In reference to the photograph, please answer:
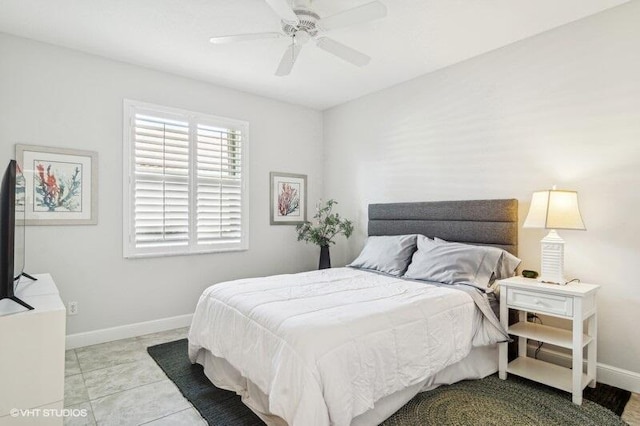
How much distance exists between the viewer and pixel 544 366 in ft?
8.73

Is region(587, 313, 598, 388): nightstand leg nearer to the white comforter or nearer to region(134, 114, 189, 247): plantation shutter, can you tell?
the white comforter

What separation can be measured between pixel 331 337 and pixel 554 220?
1806 mm

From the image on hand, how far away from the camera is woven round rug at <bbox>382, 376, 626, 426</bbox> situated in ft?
6.79

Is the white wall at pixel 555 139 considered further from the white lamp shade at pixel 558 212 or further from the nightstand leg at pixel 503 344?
the nightstand leg at pixel 503 344

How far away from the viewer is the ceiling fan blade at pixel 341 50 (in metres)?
2.51

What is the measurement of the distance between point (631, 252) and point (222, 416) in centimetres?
298

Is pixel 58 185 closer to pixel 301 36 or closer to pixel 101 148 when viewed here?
pixel 101 148

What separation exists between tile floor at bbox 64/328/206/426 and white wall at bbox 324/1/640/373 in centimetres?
291

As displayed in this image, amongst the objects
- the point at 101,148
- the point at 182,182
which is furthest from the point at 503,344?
the point at 101,148

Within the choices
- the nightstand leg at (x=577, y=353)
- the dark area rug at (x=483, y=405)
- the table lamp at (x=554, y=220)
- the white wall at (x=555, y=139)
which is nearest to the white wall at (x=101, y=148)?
the dark area rug at (x=483, y=405)

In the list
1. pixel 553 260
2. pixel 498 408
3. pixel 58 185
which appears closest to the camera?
pixel 498 408

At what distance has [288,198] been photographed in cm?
473

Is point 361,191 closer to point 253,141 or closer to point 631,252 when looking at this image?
point 253,141

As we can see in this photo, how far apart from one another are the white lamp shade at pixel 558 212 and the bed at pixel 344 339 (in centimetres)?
47
